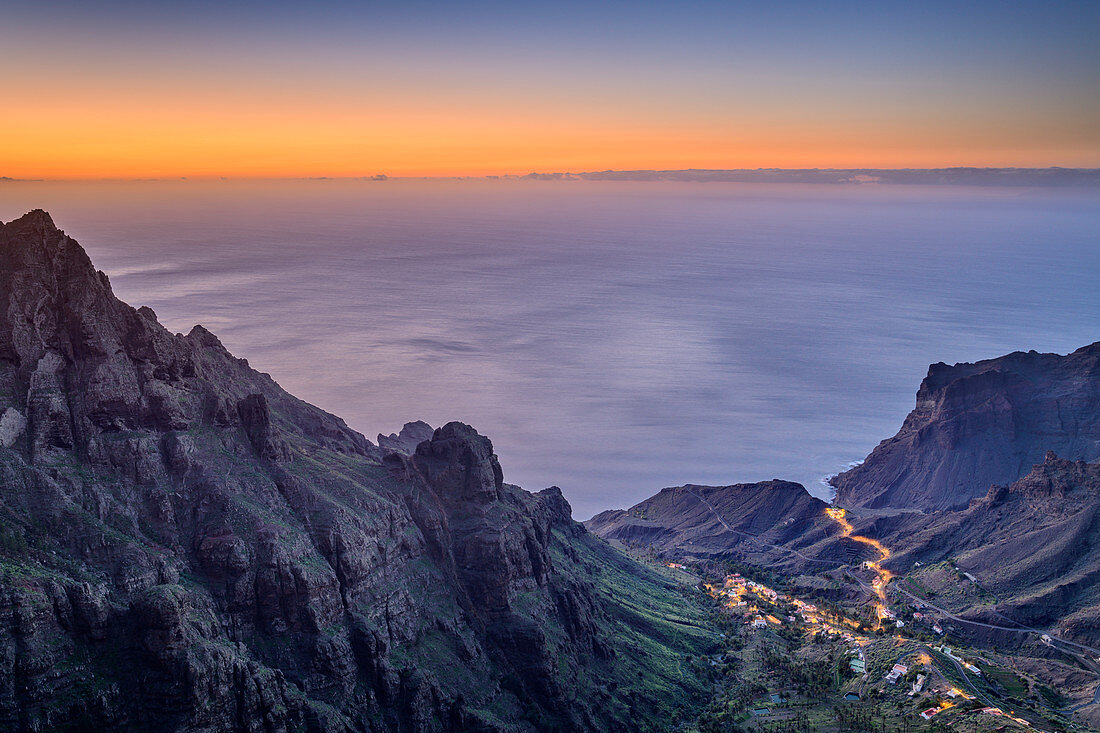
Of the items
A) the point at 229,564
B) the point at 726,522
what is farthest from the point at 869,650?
the point at 229,564

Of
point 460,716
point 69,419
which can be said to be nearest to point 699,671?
point 460,716

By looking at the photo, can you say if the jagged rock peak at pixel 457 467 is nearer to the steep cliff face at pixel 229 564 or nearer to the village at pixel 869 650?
the steep cliff face at pixel 229 564

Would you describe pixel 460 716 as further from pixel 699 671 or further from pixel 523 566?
pixel 699 671

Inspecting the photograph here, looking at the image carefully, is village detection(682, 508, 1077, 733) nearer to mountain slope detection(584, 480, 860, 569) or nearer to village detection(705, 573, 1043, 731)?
village detection(705, 573, 1043, 731)

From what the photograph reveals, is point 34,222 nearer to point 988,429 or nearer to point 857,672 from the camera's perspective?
point 857,672

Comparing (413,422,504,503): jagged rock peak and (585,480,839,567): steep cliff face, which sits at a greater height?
(413,422,504,503): jagged rock peak

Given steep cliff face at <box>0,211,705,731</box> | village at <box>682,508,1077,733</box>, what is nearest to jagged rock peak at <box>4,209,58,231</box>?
steep cliff face at <box>0,211,705,731</box>

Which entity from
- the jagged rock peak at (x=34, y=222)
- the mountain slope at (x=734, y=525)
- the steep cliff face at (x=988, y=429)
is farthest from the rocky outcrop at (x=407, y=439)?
the steep cliff face at (x=988, y=429)
